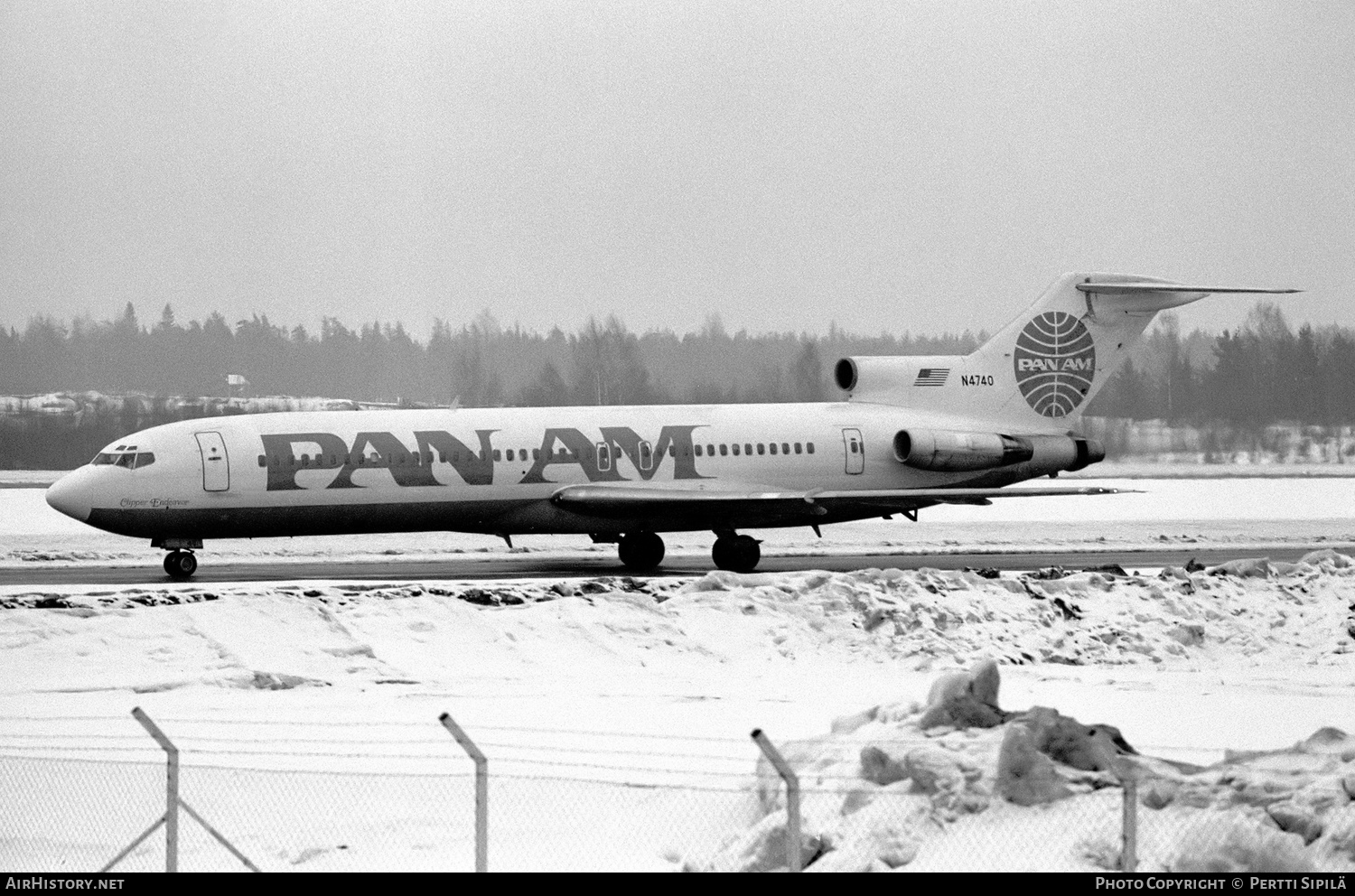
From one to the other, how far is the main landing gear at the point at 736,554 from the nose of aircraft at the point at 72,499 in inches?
422

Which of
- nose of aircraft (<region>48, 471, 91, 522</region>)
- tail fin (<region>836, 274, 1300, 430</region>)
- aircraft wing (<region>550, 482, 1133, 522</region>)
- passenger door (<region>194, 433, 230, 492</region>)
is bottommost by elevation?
aircraft wing (<region>550, 482, 1133, 522</region>)

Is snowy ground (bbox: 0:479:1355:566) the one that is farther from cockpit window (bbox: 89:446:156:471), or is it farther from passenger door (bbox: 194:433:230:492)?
passenger door (bbox: 194:433:230:492)

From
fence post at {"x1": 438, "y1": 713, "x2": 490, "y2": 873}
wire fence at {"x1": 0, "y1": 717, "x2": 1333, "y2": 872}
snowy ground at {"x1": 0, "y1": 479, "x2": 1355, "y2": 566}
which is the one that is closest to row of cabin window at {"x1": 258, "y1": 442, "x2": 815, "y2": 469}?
snowy ground at {"x1": 0, "y1": 479, "x2": 1355, "y2": 566}

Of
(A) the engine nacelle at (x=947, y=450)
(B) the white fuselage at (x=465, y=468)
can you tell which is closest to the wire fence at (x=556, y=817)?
(B) the white fuselage at (x=465, y=468)

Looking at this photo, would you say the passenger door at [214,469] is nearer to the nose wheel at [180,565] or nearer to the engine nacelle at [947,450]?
the nose wheel at [180,565]

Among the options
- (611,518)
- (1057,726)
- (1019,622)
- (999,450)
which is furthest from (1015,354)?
(1057,726)

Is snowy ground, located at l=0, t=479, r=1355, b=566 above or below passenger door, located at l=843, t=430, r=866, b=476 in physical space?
below

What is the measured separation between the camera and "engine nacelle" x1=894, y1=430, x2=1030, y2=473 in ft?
110

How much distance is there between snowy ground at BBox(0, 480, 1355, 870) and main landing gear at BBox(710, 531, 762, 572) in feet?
18.3

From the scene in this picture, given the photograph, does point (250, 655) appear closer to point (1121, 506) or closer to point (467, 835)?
point (467, 835)

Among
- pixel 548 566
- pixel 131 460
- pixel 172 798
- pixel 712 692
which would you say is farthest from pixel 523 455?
pixel 172 798

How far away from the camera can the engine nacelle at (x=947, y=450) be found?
3341cm

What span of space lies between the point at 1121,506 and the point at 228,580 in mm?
29729

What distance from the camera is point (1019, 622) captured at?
24.3m
